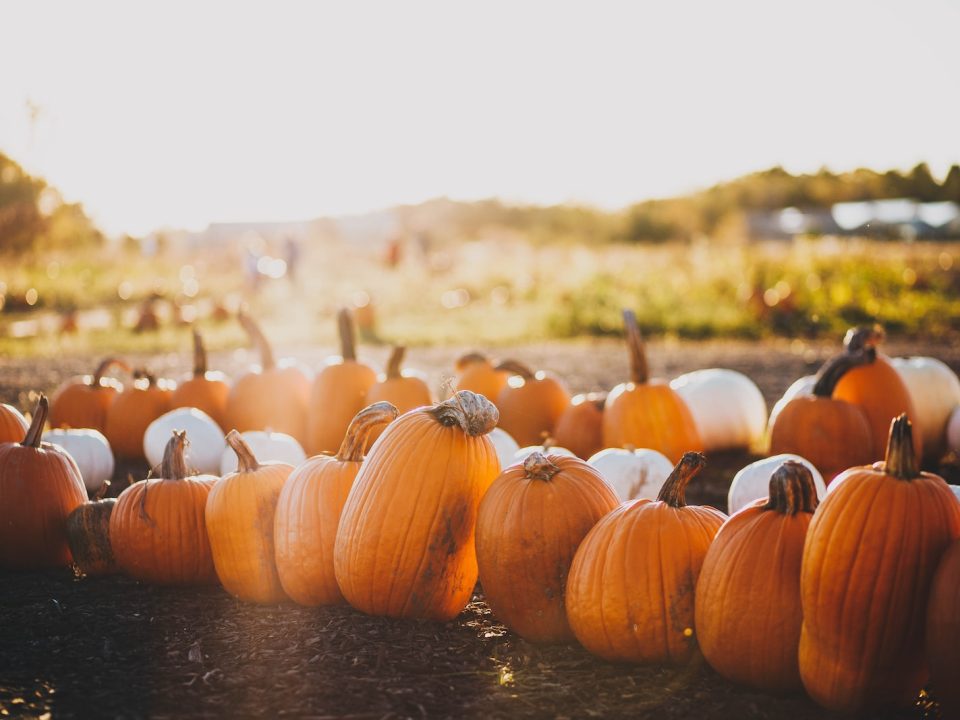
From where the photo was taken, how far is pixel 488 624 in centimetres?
390

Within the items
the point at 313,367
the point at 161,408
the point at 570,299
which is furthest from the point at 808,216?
the point at 161,408

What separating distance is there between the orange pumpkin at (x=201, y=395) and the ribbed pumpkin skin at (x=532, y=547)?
3699 millimetres

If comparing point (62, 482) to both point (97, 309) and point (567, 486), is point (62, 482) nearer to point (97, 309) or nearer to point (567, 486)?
point (567, 486)

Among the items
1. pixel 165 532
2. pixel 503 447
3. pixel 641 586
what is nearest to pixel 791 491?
pixel 641 586

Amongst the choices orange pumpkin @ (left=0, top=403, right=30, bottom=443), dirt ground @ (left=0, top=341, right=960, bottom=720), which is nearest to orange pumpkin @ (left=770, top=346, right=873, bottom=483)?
dirt ground @ (left=0, top=341, right=960, bottom=720)

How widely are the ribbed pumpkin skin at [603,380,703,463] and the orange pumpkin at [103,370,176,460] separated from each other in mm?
3126

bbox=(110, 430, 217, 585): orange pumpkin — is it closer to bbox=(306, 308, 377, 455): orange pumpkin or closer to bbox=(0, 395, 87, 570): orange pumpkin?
bbox=(0, 395, 87, 570): orange pumpkin

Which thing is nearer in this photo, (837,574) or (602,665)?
(837,574)

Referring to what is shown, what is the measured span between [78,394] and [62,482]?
259 centimetres

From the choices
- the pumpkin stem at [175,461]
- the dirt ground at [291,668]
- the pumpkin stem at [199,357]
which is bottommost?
the dirt ground at [291,668]

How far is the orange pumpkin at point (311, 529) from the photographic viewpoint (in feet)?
13.0

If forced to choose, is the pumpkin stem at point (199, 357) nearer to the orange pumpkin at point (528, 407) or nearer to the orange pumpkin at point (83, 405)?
the orange pumpkin at point (83, 405)

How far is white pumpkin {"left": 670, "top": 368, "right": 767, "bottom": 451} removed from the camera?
7023mm

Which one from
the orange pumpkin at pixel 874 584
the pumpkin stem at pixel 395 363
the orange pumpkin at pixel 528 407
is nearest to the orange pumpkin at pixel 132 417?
the pumpkin stem at pixel 395 363
